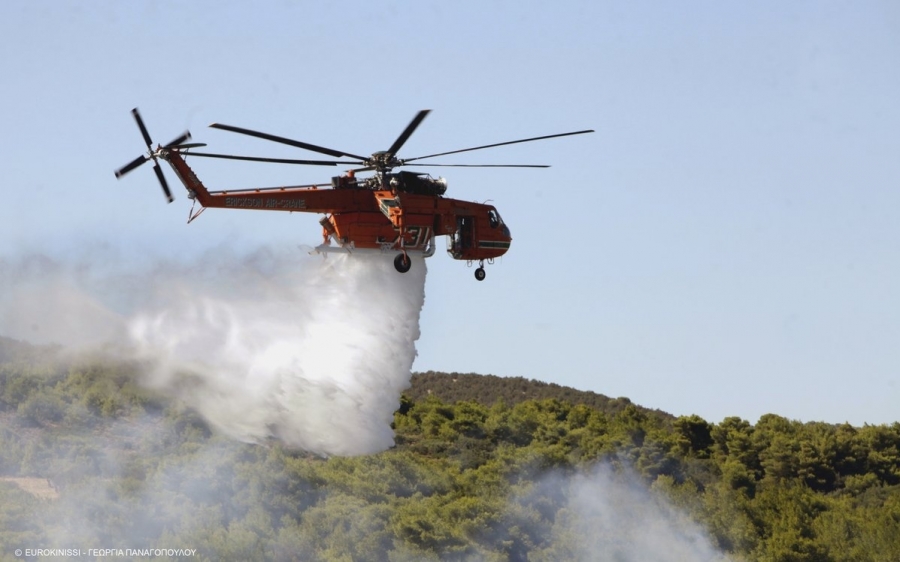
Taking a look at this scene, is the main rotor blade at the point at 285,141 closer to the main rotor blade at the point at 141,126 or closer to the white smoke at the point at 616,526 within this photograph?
the main rotor blade at the point at 141,126

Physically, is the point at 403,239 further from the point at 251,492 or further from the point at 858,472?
the point at 858,472

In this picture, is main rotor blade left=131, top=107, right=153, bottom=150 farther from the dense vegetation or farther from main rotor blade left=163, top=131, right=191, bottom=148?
the dense vegetation

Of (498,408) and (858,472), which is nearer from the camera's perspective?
(858,472)

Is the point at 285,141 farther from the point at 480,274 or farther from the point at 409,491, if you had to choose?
the point at 409,491

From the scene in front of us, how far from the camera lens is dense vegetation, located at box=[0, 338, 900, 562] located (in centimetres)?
5353

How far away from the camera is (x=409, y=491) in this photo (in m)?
63.6

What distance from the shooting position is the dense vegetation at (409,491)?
53531 millimetres

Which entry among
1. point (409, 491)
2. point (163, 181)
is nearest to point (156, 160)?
point (163, 181)

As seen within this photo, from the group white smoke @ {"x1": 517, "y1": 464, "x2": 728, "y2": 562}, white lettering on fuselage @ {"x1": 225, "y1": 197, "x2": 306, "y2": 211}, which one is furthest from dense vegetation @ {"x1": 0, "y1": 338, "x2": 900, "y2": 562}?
white lettering on fuselage @ {"x1": 225, "y1": 197, "x2": 306, "y2": 211}

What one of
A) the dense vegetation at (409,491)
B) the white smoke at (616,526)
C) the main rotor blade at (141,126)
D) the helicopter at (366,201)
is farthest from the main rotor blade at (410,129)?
the white smoke at (616,526)

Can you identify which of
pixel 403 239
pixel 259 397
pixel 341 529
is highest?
pixel 403 239

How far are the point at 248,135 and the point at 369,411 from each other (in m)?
10.9

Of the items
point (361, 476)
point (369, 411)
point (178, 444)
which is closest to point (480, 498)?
point (361, 476)

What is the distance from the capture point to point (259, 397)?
141 feet
